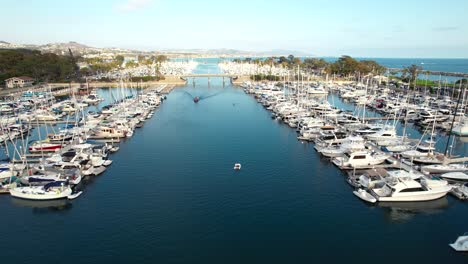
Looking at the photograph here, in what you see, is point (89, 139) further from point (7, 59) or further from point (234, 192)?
point (7, 59)

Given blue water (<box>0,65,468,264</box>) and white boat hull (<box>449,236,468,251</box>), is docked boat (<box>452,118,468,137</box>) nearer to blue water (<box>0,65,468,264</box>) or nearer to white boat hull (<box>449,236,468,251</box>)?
blue water (<box>0,65,468,264</box>)

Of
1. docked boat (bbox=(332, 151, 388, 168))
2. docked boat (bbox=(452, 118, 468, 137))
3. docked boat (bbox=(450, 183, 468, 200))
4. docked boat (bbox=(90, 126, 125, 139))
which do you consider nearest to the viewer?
docked boat (bbox=(450, 183, 468, 200))

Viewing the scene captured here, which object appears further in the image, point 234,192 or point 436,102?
point 436,102

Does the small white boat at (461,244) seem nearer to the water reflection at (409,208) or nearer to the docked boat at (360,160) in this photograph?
the water reflection at (409,208)

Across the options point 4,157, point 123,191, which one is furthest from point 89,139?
point 123,191

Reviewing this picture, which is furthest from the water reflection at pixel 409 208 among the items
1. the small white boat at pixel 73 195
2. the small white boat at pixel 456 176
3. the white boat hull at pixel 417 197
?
the small white boat at pixel 73 195

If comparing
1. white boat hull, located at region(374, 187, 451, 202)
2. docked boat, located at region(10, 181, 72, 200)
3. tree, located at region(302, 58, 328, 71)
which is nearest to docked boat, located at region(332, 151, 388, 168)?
white boat hull, located at region(374, 187, 451, 202)

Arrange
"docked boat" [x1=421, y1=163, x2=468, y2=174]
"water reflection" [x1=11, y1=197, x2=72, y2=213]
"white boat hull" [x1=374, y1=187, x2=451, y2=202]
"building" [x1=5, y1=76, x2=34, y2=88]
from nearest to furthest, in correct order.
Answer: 1. "water reflection" [x1=11, y1=197, x2=72, y2=213]
2. "white boat hull" [x1=374, y1=187, x2=451, y2=202]
3. "docked boat" [x1=421, y1=163, x2=468, y2=174]
4. "building" [x1=5, y1=76, x2=34, y2=88]
